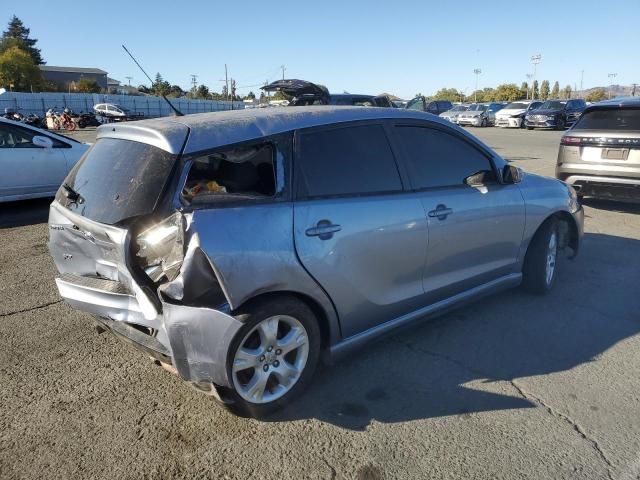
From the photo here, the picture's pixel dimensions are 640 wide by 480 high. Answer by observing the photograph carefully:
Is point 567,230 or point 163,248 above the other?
point 163,248

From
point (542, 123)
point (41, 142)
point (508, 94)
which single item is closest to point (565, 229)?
point (41, 142)

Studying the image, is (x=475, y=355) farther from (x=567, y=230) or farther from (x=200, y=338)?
(x=567, y=230)

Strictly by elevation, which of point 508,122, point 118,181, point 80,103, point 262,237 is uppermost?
point 80,103

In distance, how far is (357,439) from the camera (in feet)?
9.12

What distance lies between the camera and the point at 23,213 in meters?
8.34

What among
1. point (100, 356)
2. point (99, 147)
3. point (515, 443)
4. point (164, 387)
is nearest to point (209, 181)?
point (99, 147)

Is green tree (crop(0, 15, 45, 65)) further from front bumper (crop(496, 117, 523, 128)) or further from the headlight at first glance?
the headlight

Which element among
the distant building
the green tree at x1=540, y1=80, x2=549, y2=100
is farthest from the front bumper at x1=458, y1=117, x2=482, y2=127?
the distant building

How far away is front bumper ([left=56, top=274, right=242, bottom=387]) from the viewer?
102 inches

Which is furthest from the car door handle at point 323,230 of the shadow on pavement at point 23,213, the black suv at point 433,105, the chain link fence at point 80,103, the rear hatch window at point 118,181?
the chain link fence at point 80,103

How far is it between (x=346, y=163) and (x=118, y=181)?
139 cm

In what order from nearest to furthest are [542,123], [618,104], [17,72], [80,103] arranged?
[618,104], [542,123], [80,103], [17,72]

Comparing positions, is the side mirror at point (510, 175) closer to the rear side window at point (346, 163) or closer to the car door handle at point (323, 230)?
the rear side window at point (346, 163)

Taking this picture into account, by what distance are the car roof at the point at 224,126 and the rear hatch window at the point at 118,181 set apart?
69 mm
